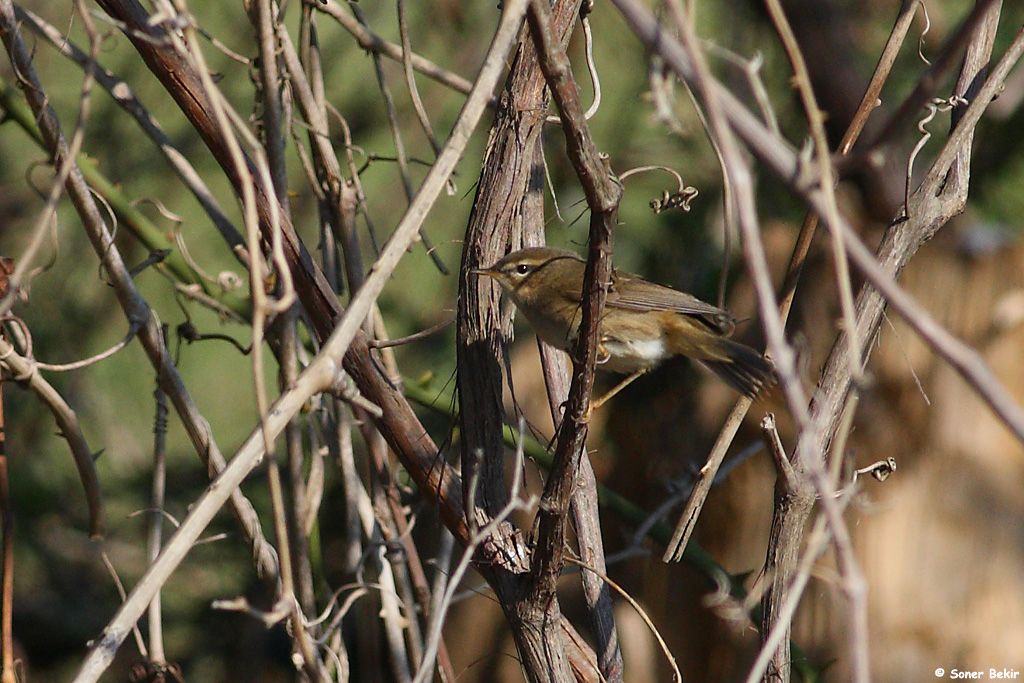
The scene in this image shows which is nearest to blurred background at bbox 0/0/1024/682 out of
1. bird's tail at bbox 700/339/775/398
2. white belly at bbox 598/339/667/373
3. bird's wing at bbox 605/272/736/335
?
white belly at bbox 598/339/667/373

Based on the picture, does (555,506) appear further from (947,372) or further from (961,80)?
(947,372)

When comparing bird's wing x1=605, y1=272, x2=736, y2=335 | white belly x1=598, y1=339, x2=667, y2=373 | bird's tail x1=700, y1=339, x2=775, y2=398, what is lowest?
bird's tail x1=700, y1=339, x2=775, y2=398

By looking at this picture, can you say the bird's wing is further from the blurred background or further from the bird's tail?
the blurred background

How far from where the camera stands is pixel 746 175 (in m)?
0.84

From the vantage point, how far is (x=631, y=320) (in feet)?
8.87

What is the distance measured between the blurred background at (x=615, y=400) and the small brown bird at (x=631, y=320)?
0.93m

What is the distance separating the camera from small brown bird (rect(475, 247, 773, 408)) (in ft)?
6.95

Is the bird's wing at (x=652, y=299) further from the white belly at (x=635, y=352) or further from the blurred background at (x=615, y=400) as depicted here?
the blurred background at (x=615, y=400)

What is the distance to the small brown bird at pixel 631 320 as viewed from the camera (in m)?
2.12

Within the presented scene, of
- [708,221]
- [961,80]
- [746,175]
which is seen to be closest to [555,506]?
[746,175]

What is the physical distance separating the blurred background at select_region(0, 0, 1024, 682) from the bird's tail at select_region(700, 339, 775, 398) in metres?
1.33

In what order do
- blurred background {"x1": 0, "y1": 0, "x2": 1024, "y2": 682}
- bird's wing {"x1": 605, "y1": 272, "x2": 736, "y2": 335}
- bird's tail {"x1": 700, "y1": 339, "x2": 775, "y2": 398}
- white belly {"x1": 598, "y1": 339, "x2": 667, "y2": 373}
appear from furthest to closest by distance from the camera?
blurred background {"x1": 0, "y1": 0, "x2": 1024, "y2": 682}, white belly {"x1": 598, "y1": 339, "x2": 667, "y2": 373}, bird's wing {"x1": 605, "y1": 272, "x2": 736, "y2": 335}, bird's tail {"x1": 700, "y1": 339, "x2": 775, "y2": 398}

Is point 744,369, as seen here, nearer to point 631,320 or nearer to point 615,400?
point 631,320

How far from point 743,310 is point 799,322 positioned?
0.41 meters
